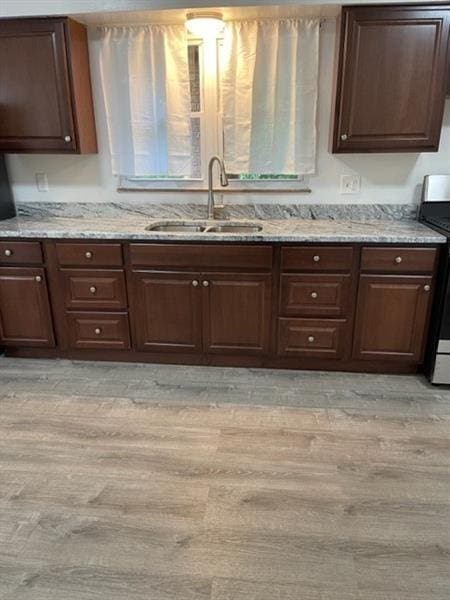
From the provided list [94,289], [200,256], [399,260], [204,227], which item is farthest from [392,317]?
[94,289]

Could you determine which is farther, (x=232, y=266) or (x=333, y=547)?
(x=232, y=266)

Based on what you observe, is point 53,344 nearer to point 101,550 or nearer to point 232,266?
point 232,266

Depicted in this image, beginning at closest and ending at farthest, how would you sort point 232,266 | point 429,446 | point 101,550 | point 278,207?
1. point 101,550
2. point 429,446
3. point 232,266
4. point 278,207

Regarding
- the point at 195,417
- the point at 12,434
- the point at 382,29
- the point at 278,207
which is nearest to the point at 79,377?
the point at 12,434

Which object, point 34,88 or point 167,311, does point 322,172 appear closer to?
point 167,311

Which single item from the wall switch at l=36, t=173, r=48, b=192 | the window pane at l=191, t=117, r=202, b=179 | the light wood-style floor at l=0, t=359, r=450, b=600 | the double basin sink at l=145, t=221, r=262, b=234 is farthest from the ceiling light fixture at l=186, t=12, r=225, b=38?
the light wood-style floor at l=0, t=359, r=450, b=600

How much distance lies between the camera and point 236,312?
270cm

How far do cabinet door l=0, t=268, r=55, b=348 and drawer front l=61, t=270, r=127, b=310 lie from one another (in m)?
0.16

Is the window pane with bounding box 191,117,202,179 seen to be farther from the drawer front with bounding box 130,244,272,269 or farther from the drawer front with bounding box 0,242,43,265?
the drawer front with bounding box 0,242,43,265

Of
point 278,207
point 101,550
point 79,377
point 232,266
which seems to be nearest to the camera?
point 101,550

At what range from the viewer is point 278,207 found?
3.02 metres

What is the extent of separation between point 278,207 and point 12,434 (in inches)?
82.5

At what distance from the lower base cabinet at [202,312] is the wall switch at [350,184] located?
88cm

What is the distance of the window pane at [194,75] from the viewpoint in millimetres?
2787
